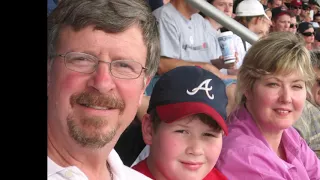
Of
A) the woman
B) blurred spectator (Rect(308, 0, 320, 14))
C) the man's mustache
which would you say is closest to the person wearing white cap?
the woman

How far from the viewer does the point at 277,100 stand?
1.90 m

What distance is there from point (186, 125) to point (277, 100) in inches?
22.4

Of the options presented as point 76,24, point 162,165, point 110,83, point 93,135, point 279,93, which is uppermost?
point 76,24

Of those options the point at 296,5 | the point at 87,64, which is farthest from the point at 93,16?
the point at 296,5

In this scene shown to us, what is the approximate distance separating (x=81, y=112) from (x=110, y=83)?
88 mm

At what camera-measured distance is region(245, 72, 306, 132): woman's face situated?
1.89 metres

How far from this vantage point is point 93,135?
104 centimetres

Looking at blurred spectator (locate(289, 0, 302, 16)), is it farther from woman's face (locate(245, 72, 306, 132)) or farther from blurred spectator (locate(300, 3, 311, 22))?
woman's face (locate(245, 72, 306, 132))

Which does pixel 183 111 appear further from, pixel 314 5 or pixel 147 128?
pixel 314 5

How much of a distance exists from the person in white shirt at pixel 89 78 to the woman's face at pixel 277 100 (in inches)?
35.2

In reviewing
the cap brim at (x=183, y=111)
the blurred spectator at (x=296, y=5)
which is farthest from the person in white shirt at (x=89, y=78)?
the blurred spectator at (x=296, y=5)

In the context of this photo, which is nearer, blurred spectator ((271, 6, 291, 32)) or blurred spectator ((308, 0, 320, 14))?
blurred spectator ((271, 6, 291, 32))
